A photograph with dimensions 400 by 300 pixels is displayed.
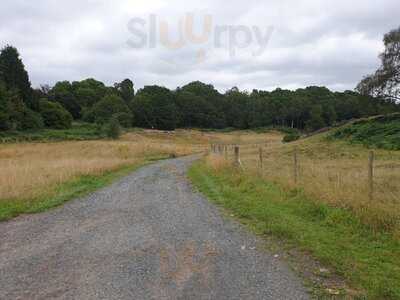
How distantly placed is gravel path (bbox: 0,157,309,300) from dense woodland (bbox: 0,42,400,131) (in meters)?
57.6

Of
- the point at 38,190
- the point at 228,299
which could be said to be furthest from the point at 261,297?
the point at 38,190

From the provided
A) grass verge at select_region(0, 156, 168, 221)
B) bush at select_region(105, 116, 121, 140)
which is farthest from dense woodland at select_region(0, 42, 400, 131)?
grass verge at select_region(0, 156, 168, 221)

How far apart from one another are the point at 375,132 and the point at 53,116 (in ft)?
186

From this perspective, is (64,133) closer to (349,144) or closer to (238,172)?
(349,144)

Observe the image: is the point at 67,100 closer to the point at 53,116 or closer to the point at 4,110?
the point at 53,116

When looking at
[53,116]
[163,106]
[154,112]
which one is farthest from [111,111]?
[163,106]

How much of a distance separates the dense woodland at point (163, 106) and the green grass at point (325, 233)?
57.6m

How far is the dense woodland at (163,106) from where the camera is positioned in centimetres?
6994

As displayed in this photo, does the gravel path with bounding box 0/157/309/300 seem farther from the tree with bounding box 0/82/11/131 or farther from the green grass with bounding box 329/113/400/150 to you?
the tree with bounding box 0/82/11/131

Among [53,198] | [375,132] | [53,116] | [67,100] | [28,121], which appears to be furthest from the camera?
[67,100]

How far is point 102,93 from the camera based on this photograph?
117 metres

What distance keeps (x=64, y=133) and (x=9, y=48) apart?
18961 millimetres

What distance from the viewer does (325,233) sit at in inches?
296

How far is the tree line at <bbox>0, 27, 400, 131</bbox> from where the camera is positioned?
209 feet
